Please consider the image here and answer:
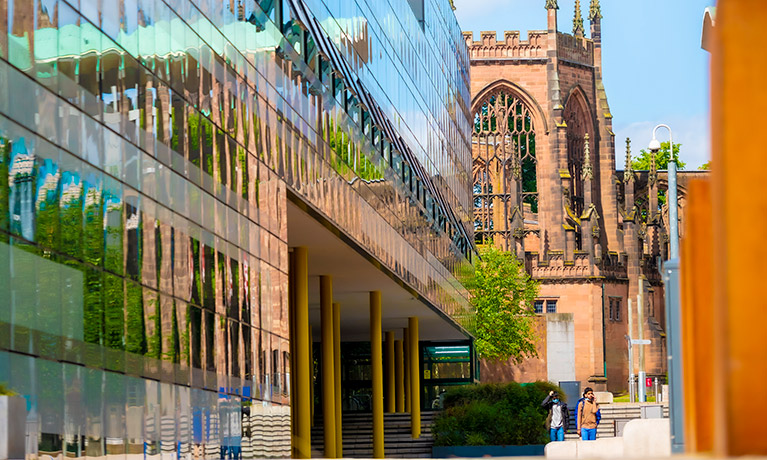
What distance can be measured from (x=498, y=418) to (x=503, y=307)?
110ft

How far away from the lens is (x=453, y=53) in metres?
53.6

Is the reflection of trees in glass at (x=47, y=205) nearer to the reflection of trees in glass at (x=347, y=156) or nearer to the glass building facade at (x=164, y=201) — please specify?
the glass building facade at (x=164, y=201)

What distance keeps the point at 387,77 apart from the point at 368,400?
22614 millimetres

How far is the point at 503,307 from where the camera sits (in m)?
72.4

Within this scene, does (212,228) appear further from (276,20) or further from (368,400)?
(368,400)

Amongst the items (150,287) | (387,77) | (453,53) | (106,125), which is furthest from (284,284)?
(453,53)

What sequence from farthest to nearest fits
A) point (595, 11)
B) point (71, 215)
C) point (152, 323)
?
point (595, 11) < point (152, 323) < point (71, 215)

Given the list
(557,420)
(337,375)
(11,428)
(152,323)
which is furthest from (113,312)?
(337,375)

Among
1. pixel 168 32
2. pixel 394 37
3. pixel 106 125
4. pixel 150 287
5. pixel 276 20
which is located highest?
pixel 394 37

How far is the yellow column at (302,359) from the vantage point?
28.3m

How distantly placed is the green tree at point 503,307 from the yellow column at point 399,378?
13.5 meters

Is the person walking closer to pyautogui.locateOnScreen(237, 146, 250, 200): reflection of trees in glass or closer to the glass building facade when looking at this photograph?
the glass building facade

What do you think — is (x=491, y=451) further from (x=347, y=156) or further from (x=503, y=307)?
(x=503, y=307)

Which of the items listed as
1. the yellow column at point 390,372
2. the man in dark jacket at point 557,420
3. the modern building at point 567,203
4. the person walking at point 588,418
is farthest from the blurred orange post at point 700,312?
the modern building at point 567,203
